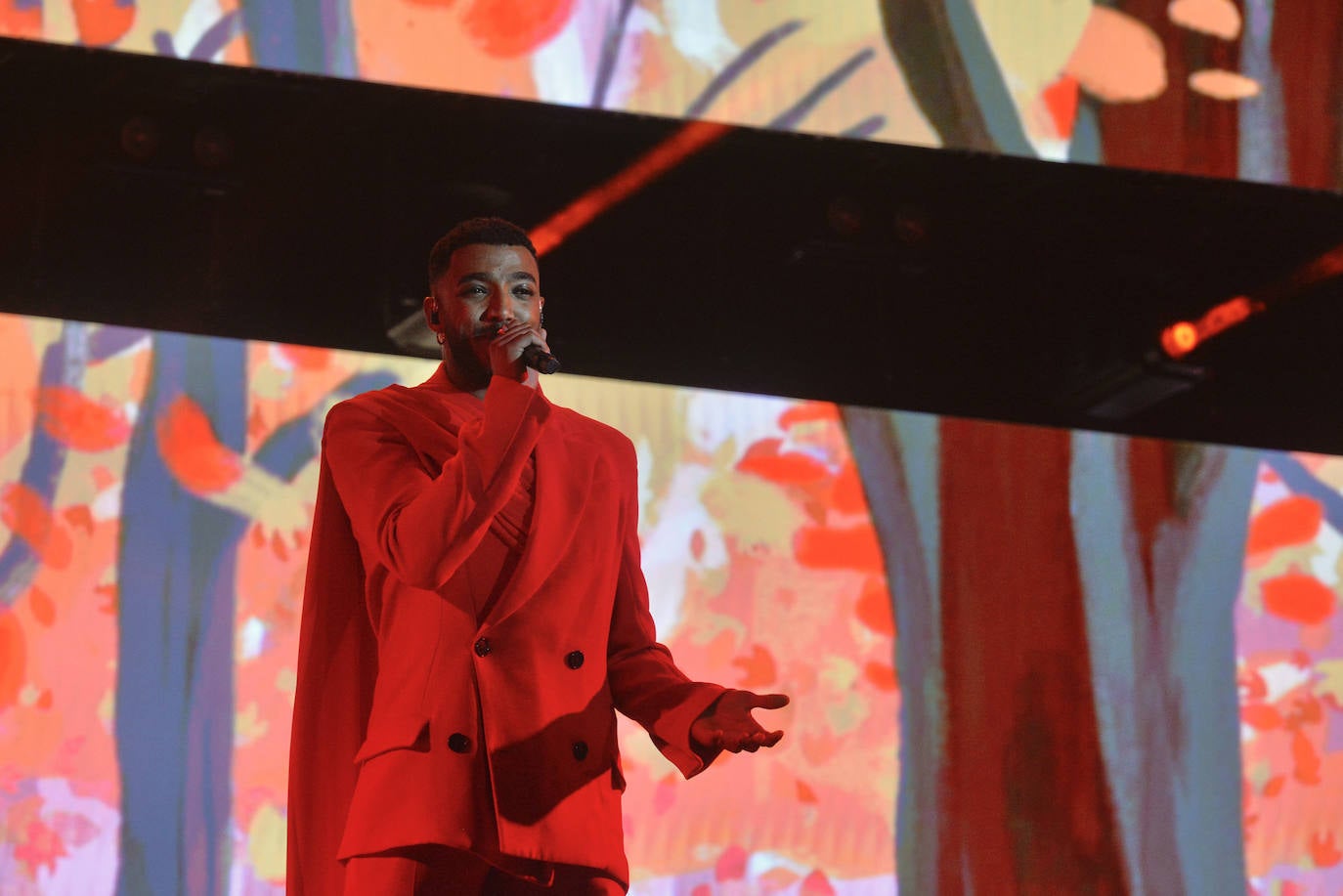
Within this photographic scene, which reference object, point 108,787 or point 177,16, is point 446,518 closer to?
point 108,787

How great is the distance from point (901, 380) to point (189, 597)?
1531 millimetres

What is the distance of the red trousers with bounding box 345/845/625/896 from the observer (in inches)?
65.9

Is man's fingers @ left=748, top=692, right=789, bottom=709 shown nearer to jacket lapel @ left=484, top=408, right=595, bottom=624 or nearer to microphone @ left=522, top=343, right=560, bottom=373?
jacket lapel @ left=484, top=408, right=595, bottom=624

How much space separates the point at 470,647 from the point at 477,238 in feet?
1.46

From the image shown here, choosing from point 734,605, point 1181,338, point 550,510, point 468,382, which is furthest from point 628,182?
point 550,510

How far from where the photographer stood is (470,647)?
174 centimetres

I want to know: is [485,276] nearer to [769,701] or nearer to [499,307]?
[499,307]

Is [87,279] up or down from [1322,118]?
down

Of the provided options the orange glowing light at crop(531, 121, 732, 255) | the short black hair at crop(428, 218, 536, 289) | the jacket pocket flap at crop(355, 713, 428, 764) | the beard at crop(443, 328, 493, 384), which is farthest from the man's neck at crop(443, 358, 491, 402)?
the orange glowing light at crop(531, 121, 732, 255)

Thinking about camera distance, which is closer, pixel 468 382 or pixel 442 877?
pixel 442 877

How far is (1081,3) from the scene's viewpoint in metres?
3.89

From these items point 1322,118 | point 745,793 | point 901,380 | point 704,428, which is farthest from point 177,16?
point 1322,118

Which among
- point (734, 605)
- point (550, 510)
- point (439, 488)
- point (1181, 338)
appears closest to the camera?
point (439, 488)

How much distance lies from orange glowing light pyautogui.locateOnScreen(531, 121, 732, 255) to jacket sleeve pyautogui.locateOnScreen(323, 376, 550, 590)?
1785 millimetres
